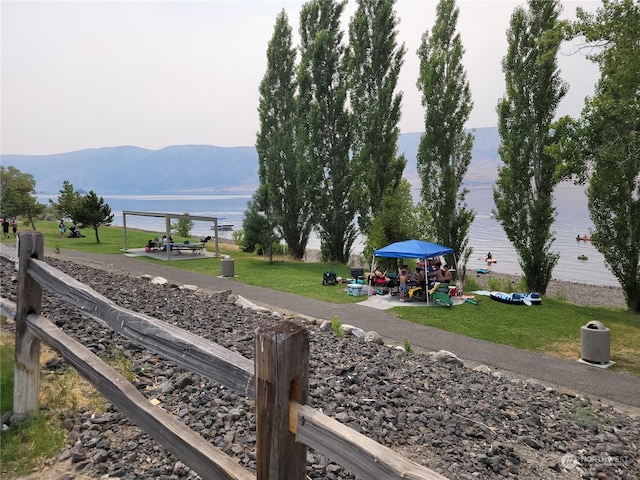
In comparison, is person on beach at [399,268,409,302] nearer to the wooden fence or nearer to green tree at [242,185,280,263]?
green tree at [242,185,280,263]

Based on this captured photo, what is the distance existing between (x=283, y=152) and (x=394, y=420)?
22444mm

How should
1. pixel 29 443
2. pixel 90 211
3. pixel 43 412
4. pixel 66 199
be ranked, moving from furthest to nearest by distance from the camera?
pixel 66 199 → pixel 90 211 → pixel 43 412 → pixel 29 443

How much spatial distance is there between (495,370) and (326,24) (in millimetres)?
23272

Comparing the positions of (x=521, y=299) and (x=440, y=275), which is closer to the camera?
(x=521, y=299)

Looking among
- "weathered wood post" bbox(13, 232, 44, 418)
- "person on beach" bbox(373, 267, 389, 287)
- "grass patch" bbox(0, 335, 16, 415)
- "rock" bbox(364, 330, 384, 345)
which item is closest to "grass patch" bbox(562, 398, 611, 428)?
"rock" bbox(364, 330, 384, 345)

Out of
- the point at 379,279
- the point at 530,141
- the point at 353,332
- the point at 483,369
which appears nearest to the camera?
the point at 483,369

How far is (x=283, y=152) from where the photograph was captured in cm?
2581

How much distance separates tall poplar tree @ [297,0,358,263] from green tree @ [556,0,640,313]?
480 inches

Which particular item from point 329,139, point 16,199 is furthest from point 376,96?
point 16,199

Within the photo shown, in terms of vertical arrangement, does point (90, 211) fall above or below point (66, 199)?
below

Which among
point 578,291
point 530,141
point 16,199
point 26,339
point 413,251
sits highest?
point 530,141

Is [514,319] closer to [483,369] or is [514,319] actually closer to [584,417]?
[483,369]

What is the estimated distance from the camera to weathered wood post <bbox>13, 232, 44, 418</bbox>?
13.2 feet

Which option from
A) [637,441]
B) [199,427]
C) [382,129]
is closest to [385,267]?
[382,129]
